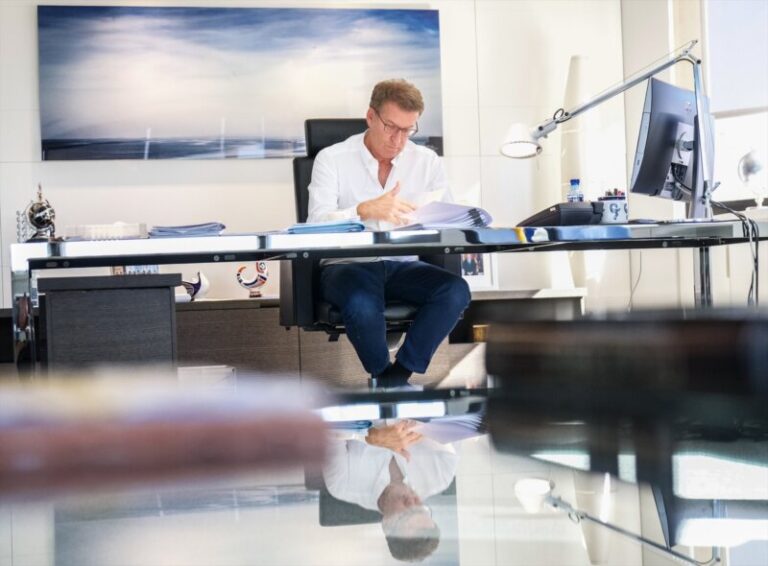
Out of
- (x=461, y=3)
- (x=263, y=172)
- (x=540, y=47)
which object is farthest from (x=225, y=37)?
(x=540, y=47)

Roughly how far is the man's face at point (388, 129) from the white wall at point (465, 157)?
1864mm

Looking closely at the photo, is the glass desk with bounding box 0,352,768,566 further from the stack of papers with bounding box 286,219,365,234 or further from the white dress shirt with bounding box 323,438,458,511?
the stack of papers with bounding box 286,219,365,234

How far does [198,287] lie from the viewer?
4422 millimetres

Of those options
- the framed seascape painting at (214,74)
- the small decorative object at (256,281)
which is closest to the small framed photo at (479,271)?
the framed seascape painting at (214,74)

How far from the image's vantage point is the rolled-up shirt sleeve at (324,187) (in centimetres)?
299

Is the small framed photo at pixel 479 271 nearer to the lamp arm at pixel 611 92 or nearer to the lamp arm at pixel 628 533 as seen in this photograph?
the lamp arm at pixel 611 92

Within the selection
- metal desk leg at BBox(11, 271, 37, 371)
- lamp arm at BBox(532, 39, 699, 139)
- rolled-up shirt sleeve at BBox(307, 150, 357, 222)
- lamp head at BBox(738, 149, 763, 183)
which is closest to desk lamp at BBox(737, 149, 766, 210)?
lamp head at BBox(738, 149, 763, 183)

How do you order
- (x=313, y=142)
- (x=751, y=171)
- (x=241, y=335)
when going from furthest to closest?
(x=751, y=171)
(x=241, y=335)
(x=313, y=142)

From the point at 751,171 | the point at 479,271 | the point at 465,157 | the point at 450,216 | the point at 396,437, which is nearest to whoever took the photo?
the point at 396,437

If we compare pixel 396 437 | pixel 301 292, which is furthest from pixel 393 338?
pixel 396 437

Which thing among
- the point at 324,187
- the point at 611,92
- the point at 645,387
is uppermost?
the point at 611,92

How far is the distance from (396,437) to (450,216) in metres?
1.62

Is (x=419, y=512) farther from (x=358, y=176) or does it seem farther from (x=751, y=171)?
(x=751, y=171)

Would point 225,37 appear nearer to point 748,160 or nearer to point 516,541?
point 748,160
